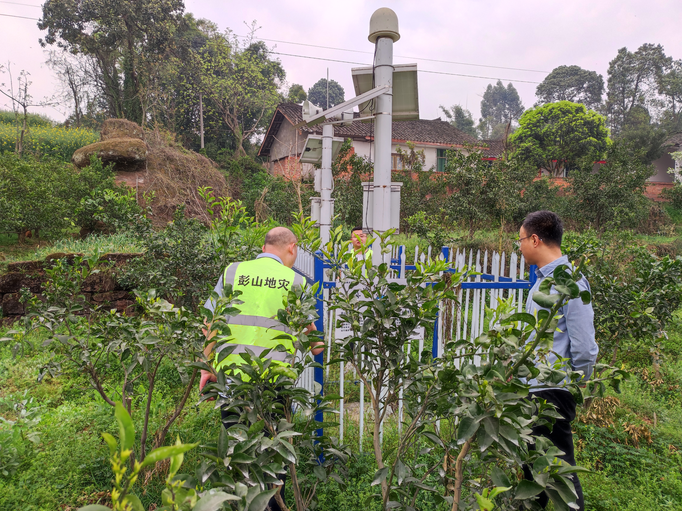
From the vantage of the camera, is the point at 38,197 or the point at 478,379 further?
the point at 38,197

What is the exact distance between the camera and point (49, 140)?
57.2ft

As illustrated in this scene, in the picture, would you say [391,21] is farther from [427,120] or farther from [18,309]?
[427,120]

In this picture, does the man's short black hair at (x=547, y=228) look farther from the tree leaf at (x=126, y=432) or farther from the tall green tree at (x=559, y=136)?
the tall green tree at (x=559, y=136)

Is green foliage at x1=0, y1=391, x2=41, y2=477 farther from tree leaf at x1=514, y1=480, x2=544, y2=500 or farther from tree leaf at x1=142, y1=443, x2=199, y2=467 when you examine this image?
tree leaf at x1=514, y1=480, x2=544, y2=500

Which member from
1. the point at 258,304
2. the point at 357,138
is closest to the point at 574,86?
the point at 357,138

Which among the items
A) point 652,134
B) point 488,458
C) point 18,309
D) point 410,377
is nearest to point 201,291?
point 410,377

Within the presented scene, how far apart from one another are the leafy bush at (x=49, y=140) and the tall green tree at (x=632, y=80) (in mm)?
45801

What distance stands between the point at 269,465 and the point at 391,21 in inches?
115

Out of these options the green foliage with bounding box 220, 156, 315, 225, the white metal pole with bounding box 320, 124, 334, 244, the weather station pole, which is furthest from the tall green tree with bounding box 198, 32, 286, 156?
the weather station pole

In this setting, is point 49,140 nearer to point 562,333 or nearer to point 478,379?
point 562,333

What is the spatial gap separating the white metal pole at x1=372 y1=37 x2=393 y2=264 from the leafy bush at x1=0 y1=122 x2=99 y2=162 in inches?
686

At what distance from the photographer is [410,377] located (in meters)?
1.68

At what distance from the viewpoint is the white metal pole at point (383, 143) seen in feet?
9.56

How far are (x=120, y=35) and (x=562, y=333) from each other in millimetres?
25126
